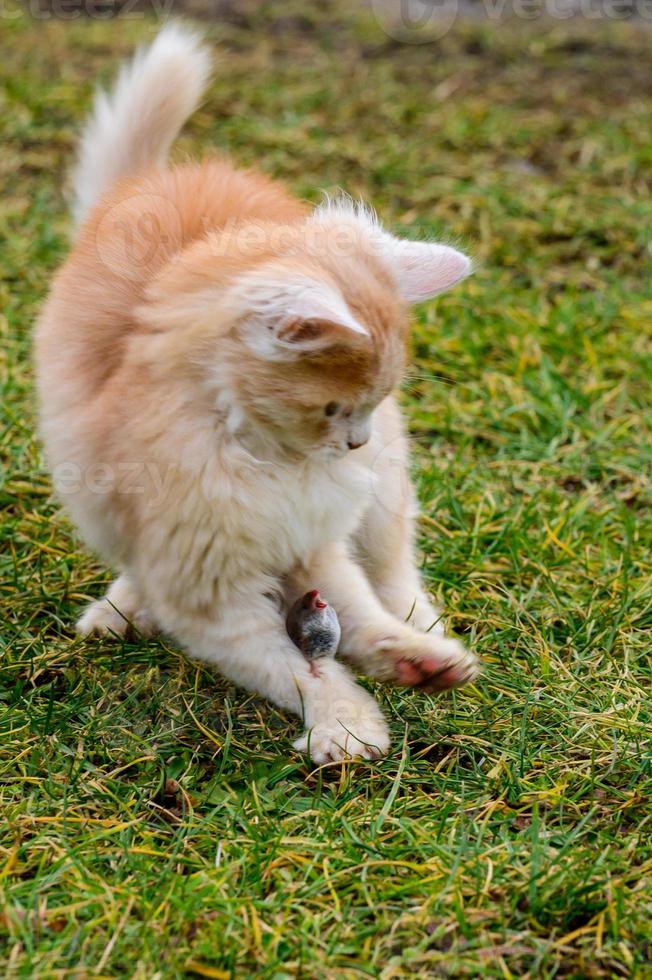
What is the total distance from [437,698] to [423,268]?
994 millimetres

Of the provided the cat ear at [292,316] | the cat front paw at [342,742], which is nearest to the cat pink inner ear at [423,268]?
the cat ear at [292,316]

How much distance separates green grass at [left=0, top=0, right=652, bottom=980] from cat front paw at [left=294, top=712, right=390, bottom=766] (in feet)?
0.14

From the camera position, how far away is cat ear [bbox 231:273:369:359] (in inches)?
85.4

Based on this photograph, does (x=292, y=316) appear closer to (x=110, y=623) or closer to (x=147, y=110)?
(x=110, y=623)

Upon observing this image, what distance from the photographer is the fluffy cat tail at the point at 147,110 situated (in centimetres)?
319

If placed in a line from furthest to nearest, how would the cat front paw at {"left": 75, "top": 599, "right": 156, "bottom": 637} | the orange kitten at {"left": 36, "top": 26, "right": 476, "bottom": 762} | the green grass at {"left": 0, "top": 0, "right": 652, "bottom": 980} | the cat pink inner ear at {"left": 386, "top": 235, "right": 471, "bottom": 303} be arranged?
1. the cat front paw at {"left": 75, "top": 599, "right": 156, "bottom": 637}
2. the cat pink inner ear at {"left": 386, "top": 235, "right": 471, "bottom": 303}
3. the orange kitten at {"left": 36, "top": 26, "right": 476, "bottom": 762}
4. the green grass at {"left": 0, "top": 0, "right": 652, "bottom": 980}

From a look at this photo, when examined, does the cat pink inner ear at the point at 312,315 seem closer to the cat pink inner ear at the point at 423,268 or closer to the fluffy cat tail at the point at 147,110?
the cat pink inner ear at the point at 423,268

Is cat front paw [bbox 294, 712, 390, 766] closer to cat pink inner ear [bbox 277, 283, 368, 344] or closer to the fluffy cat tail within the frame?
cat pink inner ear [bbox 277, 283, 368, 344]

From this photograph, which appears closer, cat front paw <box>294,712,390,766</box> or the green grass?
the green grass

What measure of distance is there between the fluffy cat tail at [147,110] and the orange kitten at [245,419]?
0.37 meters

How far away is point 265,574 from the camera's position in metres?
2.56

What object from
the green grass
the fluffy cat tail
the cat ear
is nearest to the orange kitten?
the cat ear

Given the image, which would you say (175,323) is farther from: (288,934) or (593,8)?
(593,8)

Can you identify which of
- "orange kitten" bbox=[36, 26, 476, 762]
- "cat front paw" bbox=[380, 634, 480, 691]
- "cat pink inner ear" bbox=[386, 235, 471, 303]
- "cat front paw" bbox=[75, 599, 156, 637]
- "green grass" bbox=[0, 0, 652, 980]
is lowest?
"cat front paw" bbox=[75, 599, 156, 637]
